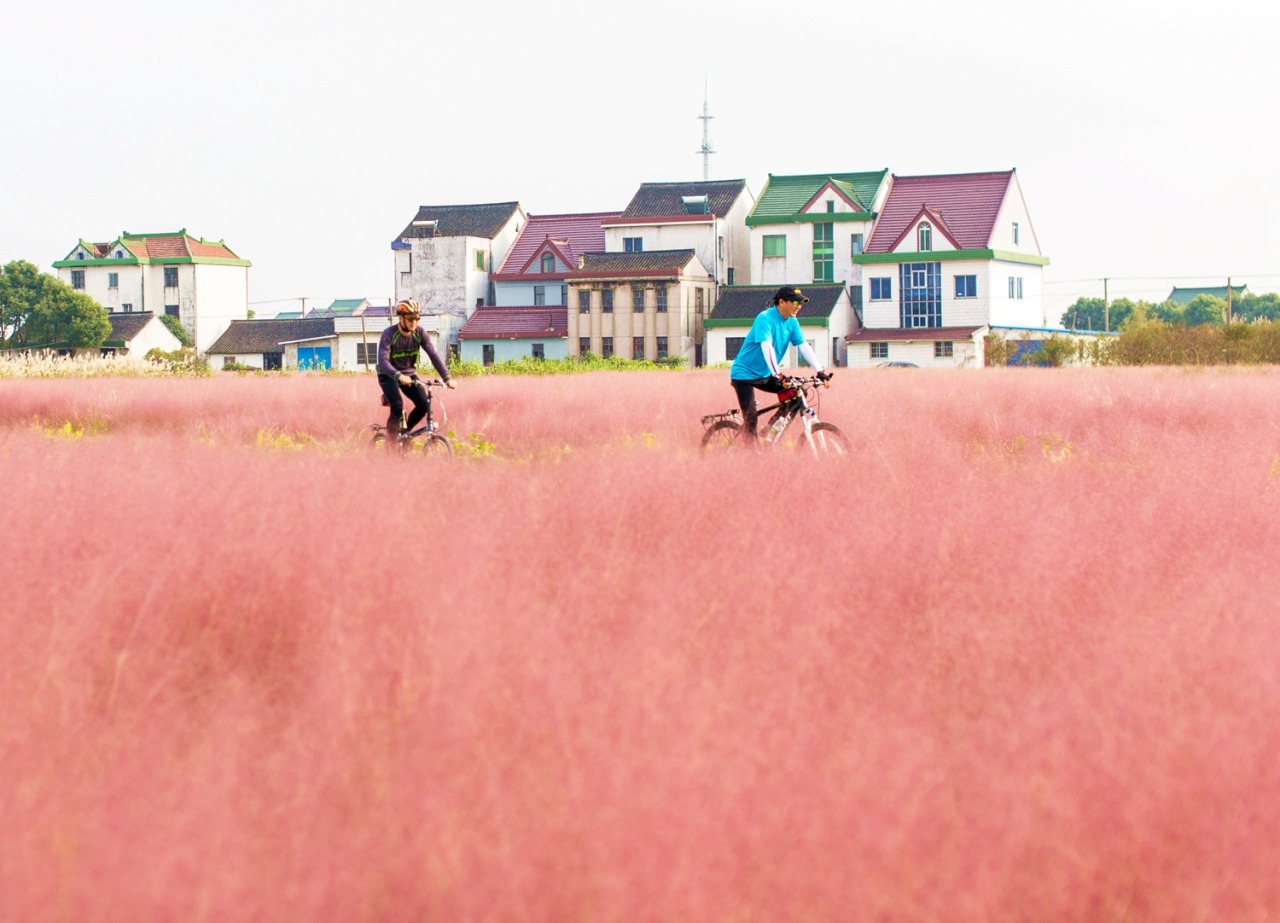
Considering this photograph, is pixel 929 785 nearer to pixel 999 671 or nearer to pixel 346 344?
pixel 999 671

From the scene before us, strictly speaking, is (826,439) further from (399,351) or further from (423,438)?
(399,351)

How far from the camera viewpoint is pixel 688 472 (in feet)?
27.9

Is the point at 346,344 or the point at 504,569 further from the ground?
the point at 346,344

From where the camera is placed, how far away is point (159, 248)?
10044 cm

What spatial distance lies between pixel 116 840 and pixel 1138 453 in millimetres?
10918

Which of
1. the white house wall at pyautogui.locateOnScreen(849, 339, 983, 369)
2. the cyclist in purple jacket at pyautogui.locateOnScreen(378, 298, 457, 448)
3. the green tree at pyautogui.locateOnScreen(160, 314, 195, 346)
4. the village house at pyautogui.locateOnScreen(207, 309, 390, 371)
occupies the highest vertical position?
the green tree at pyautogui.locateOnScreen(160, 314, 195, 346)

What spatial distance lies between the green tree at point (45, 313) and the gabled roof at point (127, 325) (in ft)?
2.00

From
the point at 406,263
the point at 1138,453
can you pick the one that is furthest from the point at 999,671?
the point at 406,263

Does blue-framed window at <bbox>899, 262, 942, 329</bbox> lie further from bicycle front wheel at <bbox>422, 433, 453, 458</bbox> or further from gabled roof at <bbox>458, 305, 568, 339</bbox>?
bicycle front wheel at <bbox>422, 433, 453, 458</bbox>

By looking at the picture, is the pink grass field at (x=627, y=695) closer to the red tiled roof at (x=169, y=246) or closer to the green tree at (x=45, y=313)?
the green tree at (x=45, y=313)

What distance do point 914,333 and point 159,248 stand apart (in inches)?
2290

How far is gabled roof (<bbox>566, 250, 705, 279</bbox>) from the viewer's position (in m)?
67.9

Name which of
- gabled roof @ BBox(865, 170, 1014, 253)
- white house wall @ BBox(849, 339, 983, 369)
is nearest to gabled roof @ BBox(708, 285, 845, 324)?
white house wall @ BBox(849, 339, 983, 369)

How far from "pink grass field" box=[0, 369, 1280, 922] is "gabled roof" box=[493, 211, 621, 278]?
70.1m
